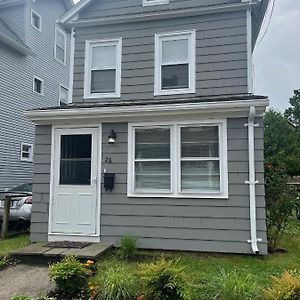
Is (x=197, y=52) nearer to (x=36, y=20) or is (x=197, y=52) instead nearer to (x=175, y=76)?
(x=175, y=76)

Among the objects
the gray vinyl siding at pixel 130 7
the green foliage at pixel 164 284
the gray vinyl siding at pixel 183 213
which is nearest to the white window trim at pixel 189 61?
the gray vinyl siding at pixel 130 7

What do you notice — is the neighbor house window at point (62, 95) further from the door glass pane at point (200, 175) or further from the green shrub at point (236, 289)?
the green shrub at point (236, 289)

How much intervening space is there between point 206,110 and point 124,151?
1.86 meters

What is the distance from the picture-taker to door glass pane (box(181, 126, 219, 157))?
6805 mm

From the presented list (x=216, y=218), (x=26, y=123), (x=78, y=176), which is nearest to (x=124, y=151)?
(x=78, y=176)

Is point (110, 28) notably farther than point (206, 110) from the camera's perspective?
Yes

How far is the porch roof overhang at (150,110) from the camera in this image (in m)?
Answer: 6.41

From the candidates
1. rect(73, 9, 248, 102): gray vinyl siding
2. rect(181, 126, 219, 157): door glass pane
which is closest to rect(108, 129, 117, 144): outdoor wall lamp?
rect(73, 9, 248, 102): gray vinyl siding

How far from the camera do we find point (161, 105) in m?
6.67

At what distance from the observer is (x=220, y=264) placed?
19.5 feet

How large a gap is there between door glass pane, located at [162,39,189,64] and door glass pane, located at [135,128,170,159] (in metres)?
1.87

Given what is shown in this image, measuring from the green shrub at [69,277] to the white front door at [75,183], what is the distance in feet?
7.96

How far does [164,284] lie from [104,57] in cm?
590

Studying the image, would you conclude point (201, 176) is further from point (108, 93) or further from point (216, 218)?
point (108, 93)
